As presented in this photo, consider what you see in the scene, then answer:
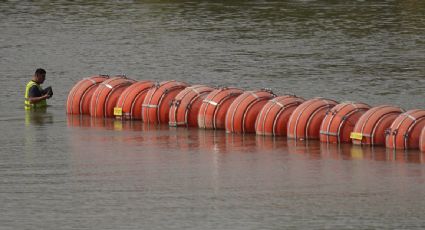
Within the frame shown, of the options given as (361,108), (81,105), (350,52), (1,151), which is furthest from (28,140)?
(350,52)

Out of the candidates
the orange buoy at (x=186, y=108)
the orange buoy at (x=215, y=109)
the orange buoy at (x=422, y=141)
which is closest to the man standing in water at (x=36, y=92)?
the orange buoy at (x=186, y=108)

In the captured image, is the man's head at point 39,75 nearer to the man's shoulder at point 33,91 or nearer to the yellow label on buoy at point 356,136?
the man's shoulder at point 33,91

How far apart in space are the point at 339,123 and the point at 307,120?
1.08m

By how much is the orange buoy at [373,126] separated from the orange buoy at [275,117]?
2445mm

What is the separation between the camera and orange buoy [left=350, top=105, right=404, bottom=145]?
103 ft

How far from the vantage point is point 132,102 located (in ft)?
122

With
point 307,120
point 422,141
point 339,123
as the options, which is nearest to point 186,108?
point 307,120

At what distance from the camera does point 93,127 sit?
1420 inches

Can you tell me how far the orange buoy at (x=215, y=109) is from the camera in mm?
34938

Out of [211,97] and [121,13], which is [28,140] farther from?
[121,13]

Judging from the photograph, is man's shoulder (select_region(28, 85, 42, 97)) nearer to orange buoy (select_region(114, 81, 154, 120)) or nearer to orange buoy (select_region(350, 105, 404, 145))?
orange buoy (select_region(114, 81, 154, 120))

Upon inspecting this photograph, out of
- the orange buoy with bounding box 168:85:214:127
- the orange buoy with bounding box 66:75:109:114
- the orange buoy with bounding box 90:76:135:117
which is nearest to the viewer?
the orange buoy with bounding box 168:85:214:127

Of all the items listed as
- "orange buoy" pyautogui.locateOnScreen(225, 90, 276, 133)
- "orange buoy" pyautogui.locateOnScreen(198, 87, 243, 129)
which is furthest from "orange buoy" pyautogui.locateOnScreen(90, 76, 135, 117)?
"orange buoy" pyautogui.locateOnScreen(225, 90, 276, 133)

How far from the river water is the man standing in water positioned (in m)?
0.69
